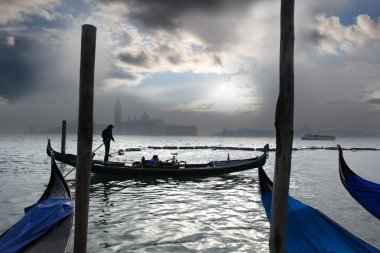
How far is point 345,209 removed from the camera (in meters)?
12.4

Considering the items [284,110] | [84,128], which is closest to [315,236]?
[284,110]

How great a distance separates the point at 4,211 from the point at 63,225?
6560 mm

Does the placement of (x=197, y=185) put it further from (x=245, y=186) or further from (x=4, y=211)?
(x=4, y=211)

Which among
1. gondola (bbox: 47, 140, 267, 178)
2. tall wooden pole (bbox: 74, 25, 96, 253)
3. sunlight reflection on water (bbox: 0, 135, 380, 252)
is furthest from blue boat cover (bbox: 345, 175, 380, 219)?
gondola (bbox: 47, 140, 267, 178)

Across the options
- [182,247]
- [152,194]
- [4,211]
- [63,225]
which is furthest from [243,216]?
[4,211]

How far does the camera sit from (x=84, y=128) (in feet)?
15.6

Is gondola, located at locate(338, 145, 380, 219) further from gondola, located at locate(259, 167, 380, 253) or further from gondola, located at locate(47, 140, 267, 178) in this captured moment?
gondola, located at locate(47, 140, 267, 178)

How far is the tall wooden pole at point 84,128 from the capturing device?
15.3 feet

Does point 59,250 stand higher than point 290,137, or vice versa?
point 290,137

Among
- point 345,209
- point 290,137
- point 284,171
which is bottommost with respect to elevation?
point 345,209

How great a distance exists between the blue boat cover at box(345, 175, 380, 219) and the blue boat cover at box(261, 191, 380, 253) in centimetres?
276

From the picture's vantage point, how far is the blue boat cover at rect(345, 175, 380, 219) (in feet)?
22.7

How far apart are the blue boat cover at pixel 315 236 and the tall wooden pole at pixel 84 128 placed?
127 inches

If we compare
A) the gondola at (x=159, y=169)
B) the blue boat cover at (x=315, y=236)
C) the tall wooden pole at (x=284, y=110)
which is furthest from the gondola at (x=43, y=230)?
the gondola at (x=159, y=169)
